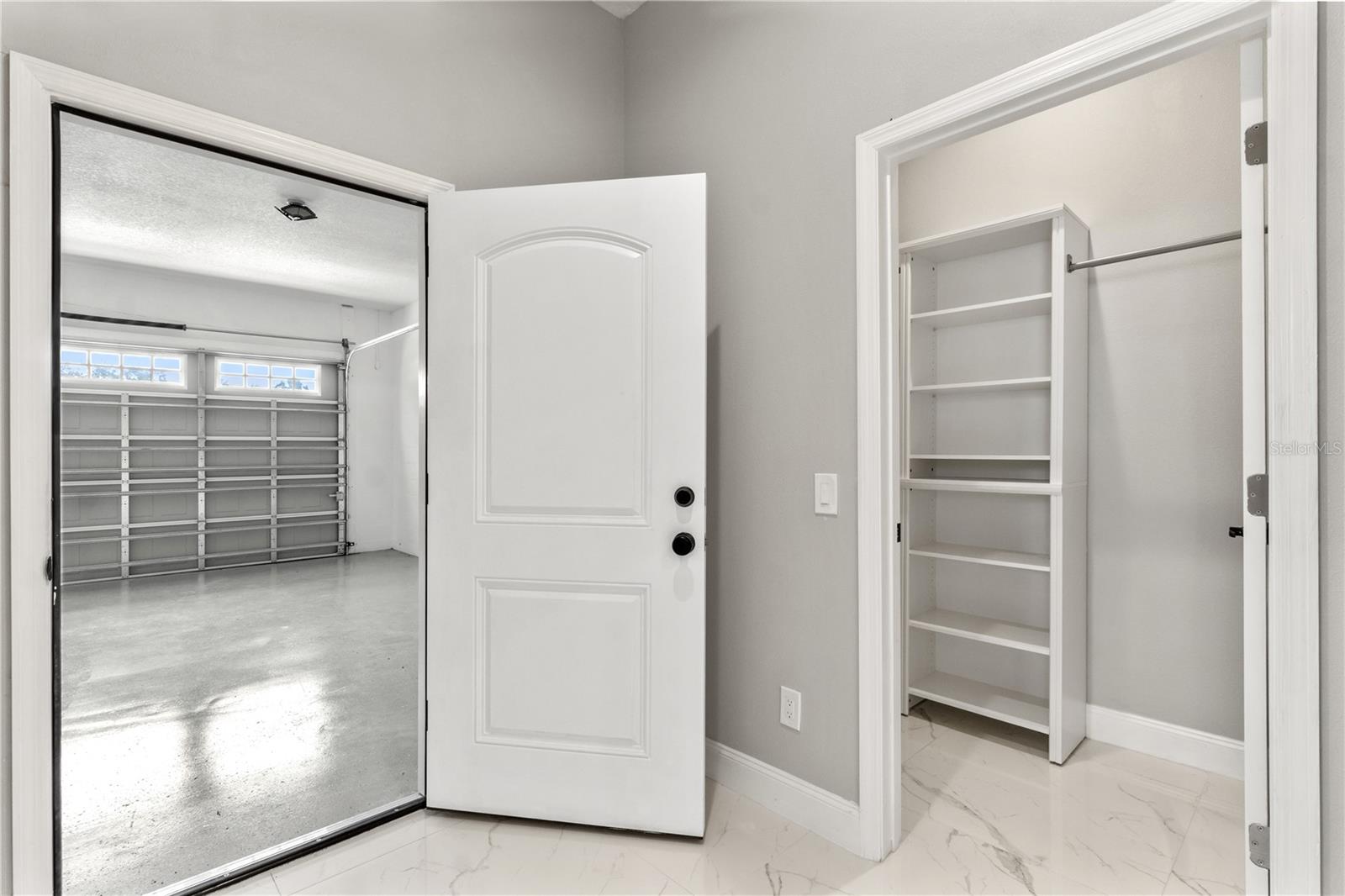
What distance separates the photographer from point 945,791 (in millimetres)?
2205

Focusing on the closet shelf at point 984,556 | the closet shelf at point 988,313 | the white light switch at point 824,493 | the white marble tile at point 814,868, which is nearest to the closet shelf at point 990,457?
the closet shelf at point 984,556

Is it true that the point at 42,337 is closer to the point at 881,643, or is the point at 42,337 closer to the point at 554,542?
the point at 554,542

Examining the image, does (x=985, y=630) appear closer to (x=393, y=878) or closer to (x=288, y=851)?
(x=393, y=878)

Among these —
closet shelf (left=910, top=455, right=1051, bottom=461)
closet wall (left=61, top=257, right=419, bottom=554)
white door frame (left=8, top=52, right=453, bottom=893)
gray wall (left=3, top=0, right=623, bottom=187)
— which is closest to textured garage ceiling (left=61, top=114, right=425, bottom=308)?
closet wall (left=61, top=257, right=419, bottom=554)

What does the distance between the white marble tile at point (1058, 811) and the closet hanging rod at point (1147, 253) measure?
6.19 feet

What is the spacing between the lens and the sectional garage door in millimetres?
5918

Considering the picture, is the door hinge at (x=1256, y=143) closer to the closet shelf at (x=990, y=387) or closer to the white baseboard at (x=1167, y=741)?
the closet shelf at (x=990, y=387)

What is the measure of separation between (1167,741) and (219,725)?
391cm

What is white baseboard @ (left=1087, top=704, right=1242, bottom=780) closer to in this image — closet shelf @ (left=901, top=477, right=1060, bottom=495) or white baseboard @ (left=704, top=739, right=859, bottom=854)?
closet shelf @ (left=901, top=477, right=1060, bottom=495)

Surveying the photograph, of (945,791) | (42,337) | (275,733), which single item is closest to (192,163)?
(42,337)

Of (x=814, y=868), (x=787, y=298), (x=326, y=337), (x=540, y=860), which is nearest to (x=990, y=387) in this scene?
(x=787, y=298)

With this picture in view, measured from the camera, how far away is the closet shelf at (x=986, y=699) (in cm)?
251

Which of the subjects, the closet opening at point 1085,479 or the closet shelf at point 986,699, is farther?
the closet shelf at point 986,699

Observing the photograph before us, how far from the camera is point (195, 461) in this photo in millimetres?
6508
